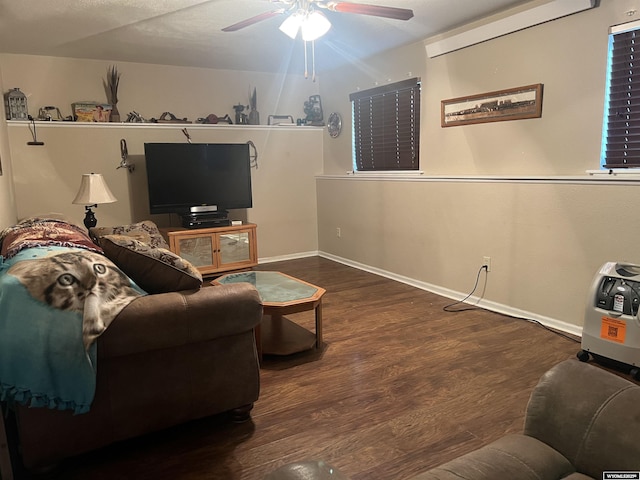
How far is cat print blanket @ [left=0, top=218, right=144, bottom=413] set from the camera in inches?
62.1

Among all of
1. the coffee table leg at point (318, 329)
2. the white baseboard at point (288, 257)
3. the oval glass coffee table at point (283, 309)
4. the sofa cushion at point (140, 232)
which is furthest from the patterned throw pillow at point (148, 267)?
the white baseboard at point (288, 257)

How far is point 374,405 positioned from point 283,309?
2.60ft

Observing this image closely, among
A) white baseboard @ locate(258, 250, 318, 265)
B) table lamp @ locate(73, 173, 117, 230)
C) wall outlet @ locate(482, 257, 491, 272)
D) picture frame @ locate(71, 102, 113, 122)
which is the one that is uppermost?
picture frame @ locate(71, 102, 113, 122)

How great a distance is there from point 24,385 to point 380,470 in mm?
1381

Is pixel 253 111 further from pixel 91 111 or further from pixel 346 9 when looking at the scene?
pixel 346 9

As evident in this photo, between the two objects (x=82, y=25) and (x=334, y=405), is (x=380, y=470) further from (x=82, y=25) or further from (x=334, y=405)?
(x=82, y=25)

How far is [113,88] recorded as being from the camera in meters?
4.75

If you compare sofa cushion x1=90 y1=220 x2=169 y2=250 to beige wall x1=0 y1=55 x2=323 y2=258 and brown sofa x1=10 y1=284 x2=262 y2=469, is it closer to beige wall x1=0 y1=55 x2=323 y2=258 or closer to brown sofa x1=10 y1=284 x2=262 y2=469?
beige wall x1=0 y1=55 x2=323 y2=258

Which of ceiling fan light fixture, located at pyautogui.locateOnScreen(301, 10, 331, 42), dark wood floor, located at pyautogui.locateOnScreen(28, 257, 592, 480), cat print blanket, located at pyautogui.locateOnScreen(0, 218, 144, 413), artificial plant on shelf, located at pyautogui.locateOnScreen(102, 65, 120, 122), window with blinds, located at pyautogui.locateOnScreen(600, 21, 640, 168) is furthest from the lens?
artificial plant on shelf, located at pyautogui.locateOnScreen(102, 65, 120, 122)

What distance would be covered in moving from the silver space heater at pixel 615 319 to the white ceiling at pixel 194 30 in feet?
6.93

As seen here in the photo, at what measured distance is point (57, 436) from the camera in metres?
1.72

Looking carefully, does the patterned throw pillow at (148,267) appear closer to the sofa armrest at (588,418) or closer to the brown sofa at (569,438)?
the brown sofa at (569,438)

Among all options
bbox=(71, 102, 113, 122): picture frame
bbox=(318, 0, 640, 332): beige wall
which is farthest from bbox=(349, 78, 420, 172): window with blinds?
bbox=(71, 102, 113, 122): picture frame

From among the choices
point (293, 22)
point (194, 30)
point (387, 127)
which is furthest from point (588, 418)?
point (387, 127)
